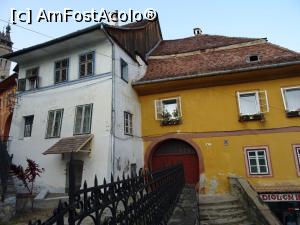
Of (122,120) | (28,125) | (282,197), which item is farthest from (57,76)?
(282,197)

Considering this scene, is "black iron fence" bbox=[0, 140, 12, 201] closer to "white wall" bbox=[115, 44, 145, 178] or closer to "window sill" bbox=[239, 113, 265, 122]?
"white wall" bbox=[115, 44, 145, 178]

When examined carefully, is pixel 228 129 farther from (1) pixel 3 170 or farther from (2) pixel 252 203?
(1) pixel 3 170

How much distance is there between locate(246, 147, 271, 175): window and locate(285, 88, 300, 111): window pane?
251 cm

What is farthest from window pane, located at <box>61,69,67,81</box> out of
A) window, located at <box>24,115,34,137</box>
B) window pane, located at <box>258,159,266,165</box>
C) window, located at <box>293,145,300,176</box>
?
window, located at <box>293,145,300,176</box>

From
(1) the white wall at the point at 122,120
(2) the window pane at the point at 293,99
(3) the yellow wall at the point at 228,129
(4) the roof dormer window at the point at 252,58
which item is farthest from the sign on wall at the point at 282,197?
(4) the roof dormer window at the point at 252,58

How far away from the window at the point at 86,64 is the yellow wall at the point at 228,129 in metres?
4.22

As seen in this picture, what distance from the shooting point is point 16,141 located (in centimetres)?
1355

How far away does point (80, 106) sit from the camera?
1216 centimetres

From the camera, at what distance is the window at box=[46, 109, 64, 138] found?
40.7 ft

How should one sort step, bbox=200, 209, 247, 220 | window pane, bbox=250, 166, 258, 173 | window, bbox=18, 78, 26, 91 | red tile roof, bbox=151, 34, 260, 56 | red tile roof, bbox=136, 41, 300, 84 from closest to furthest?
step, bbox=200, 209, 247, 220 < window pane, bbox=250, 166, 258, 173 < red tile roof, bbox=136, 41, 300, 84 < window, bbox=18, 78, 26, 91 < red tile roof, bbox=151, 34, 260, 56

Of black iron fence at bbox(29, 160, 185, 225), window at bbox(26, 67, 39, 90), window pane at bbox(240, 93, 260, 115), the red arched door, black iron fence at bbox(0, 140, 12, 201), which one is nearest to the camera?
black iron fence at bbox(29, 160, 185, 225)

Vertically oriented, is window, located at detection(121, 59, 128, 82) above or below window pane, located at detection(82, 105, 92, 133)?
above

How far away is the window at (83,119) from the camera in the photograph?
460 inches

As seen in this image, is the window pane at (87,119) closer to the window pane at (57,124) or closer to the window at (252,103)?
the window pane at (57,124)
